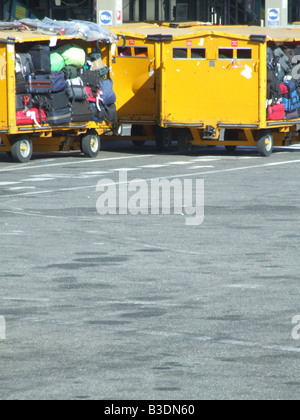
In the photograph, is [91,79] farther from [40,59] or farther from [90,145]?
[40,59]

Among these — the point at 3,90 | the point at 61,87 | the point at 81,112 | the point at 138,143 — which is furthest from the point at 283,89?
the point at 3,90

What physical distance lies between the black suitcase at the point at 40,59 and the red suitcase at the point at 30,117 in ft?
2.56

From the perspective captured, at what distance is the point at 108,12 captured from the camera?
32.4m

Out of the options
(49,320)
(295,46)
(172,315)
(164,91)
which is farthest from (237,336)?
(295,46)

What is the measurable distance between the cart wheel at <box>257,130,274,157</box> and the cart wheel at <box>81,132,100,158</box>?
3.46 meters

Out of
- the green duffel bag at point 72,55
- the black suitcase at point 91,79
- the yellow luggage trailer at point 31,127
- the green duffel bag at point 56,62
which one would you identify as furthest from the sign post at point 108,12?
the green duffel bag at point 56,62

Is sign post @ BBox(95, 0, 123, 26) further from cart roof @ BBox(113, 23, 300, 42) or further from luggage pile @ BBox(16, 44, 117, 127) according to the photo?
luggage pile @ BBox(16, 44, 117, 127)

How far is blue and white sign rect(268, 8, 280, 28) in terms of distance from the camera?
38000 mm

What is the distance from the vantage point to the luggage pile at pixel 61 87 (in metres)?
21.9

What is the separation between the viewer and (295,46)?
25.4m

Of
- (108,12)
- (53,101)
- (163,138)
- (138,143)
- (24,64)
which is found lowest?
(138,143)

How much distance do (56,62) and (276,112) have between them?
4.91 meters

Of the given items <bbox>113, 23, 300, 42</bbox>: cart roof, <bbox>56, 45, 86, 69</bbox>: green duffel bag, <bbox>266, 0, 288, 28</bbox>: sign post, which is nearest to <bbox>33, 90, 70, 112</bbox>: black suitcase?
<bbox>56, 45, 86, 69</bbox>: green duffel bag
